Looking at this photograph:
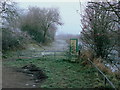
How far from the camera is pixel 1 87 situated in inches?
291

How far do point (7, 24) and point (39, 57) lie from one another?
571 cm

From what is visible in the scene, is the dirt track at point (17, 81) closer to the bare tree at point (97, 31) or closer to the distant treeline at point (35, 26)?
the bare tree at point (97, 31)

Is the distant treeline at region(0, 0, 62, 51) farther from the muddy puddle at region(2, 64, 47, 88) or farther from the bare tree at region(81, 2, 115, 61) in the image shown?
the bare tree at region(81, 2, 115, 61)

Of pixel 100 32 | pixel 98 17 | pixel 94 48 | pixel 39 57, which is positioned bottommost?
pixel 39 57

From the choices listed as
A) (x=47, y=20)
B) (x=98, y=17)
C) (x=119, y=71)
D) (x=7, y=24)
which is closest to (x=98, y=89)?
(x=119, y=71)

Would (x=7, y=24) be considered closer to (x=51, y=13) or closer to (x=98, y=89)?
(x=51, y=13)

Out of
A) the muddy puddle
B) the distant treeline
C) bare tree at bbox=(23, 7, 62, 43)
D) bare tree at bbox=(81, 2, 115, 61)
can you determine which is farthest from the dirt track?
bare tree at bbox=(23, 7, 62, 43)

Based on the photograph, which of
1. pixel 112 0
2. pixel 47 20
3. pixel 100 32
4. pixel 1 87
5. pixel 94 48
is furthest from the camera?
pixel 47 20

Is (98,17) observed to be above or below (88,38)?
above

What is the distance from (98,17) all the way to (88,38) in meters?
1.51

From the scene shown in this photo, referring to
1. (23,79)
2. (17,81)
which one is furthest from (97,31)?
(17,81)

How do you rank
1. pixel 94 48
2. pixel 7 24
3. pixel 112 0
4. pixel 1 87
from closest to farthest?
pixel 112 0
pixel 1 87
pixel 94 48
pixel 7 24

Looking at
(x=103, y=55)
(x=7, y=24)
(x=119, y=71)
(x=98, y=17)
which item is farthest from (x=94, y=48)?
(x=7, y=24)

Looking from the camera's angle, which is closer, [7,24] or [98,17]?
[98,17]
